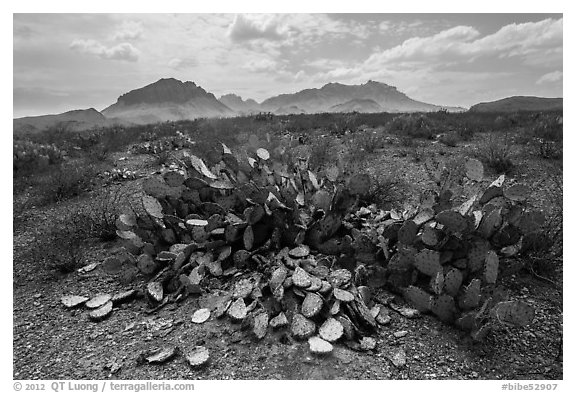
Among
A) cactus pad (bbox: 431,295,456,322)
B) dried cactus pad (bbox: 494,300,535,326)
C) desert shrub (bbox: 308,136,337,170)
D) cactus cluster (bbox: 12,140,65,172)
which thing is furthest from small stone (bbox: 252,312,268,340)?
cactus cluster (bbox: 12,140,65,172)

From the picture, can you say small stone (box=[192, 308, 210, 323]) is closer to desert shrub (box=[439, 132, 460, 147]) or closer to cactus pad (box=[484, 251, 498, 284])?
cactus pad (box=[484, 251, 498, 284])

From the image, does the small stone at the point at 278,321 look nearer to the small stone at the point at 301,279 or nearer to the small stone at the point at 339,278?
the small stone at the point at 301,279

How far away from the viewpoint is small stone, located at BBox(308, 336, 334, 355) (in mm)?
2570

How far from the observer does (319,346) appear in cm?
260

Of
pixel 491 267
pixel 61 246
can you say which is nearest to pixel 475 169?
pixel 491 267

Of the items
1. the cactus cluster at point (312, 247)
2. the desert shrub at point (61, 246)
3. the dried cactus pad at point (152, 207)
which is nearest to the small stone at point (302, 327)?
the cactus cluster at point (312, 247)

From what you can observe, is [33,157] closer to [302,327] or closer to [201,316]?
[201,316]

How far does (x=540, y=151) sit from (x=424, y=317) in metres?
5.78

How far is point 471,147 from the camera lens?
8461 mm

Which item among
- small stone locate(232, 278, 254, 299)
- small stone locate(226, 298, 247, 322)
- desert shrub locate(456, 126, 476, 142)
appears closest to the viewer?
small stone locate(226, 298, 247, 322)

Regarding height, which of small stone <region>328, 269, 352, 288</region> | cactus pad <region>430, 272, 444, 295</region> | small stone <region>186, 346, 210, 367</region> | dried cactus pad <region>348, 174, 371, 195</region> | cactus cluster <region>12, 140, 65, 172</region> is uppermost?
cactus cluster <region>12, 140, 65, 172</region>

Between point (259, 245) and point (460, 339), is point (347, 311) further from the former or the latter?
point (259, 245)

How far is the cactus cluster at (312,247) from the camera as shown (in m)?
2.90

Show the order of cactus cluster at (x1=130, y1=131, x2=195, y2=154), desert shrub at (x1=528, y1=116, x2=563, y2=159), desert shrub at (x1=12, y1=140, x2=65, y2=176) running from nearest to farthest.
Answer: desert shrub at (x1=528, y1=116, x2=563, y2=159) < desert shrub at (x1=12, y1=140, x2=65, y2=176) < cactus cluster at (x1=130, y1=131, x2=195, y2=154)
